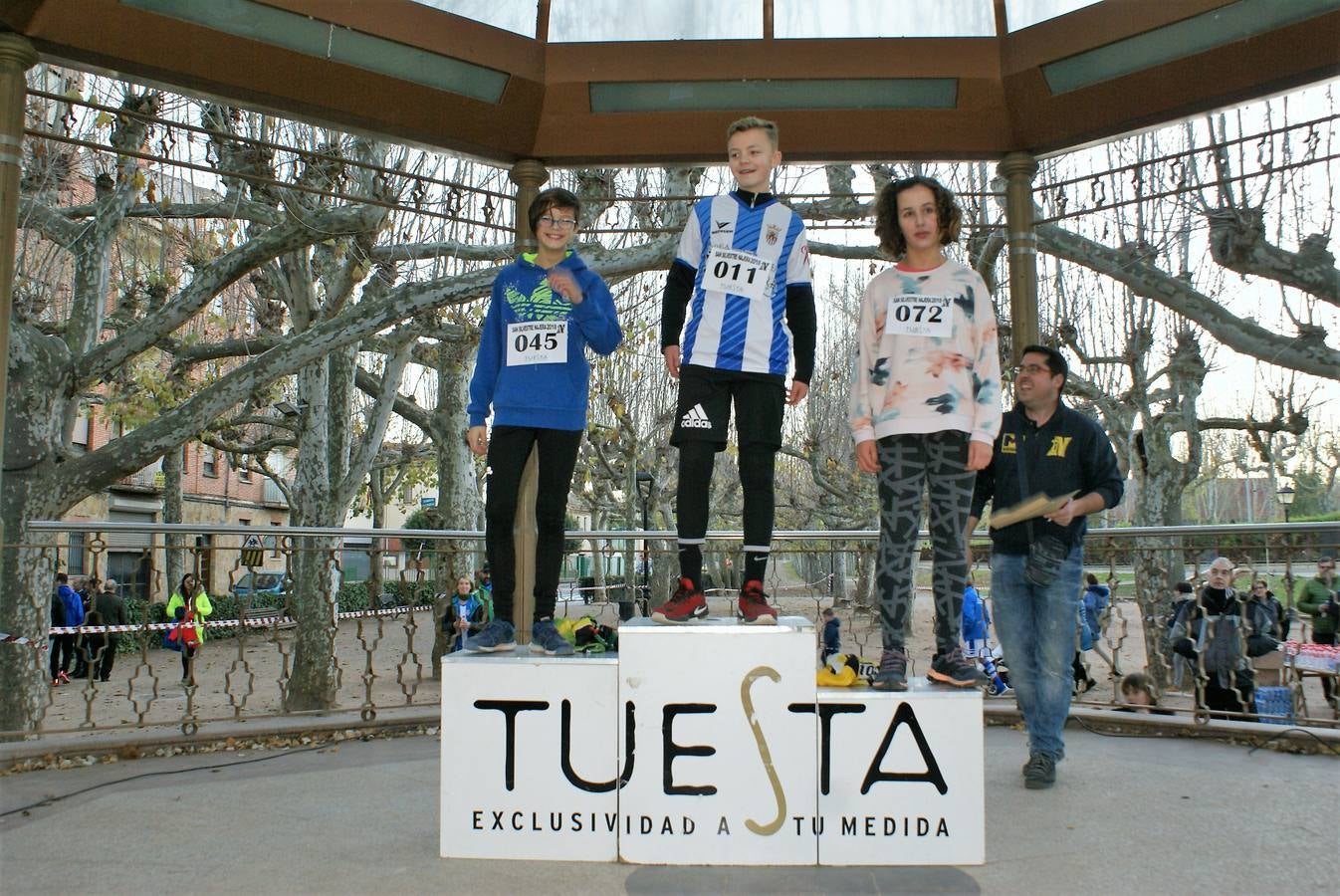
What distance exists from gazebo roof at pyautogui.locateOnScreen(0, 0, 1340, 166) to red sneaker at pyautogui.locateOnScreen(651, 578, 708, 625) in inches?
113

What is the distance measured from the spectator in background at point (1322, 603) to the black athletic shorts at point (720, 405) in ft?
28.8

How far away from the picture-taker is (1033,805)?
13.4 ft

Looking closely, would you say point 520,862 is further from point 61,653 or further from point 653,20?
point 61,653

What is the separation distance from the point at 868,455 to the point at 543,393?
1445 millimetres

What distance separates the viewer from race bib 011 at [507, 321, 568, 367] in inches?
165

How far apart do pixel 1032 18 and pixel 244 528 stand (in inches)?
215

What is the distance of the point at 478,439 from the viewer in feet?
14.0

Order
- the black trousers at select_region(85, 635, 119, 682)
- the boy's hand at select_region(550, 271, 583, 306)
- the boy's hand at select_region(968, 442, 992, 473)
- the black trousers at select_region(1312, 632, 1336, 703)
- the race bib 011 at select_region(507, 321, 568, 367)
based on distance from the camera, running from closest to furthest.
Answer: the boy's hand at select_region(968, 442, 992, 473), the boy's hand at select_region(550, 271, 583, 306), the race bib 011 at select_region(507, 321, 568, 367), the black trousers at select_region(85, 635, 119, 682), the black trousers at select_region(1312, 632, 1336, 703)

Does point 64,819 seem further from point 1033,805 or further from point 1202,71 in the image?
point 1202,71

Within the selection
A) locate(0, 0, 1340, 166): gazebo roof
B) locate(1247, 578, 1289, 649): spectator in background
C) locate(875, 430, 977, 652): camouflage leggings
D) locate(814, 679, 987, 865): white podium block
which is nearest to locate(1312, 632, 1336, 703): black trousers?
locate(1247, 578, 1289, 649): spectator in background

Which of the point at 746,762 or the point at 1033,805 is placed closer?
the point at 746,762

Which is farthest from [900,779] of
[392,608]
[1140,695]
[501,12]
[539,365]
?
[392,608]

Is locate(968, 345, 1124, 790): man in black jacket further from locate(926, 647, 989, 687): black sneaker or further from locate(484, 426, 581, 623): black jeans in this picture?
locate(484, 426, 581, 623): black jeans

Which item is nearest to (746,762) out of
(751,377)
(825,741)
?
(825,741)
